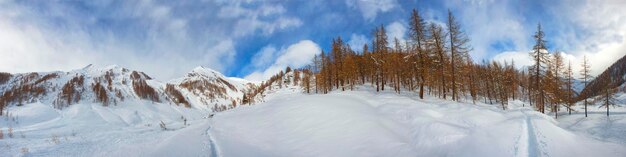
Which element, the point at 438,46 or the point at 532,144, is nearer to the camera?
the point at 532,144

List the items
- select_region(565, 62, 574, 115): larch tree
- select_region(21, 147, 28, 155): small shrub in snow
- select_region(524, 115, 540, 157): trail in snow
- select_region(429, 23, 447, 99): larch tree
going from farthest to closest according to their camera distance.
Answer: select_region(565, 62, 574, 115): larch tree, select_region(429, 23, 447, 99): larch tree, select_region(21, 147, 28, 155): small shrub in snow, select_region(524, 115, 540, 157): trail in snow

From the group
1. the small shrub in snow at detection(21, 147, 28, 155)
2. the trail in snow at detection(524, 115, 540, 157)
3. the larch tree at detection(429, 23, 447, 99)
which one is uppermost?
the larch tree at detection(429, 23, 447, 99)

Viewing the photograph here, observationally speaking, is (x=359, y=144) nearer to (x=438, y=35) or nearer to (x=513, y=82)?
(x=438, y=35)

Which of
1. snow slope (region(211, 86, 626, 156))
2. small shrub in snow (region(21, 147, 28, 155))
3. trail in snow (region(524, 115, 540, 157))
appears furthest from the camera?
small shrub in snow (region(21, 147, 28, 155))

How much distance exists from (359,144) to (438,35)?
2707 cm

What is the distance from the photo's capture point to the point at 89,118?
86.9 metres

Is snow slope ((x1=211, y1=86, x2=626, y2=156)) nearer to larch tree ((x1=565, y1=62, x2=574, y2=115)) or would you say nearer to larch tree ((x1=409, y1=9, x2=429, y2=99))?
larch tree ((x1=409, y1=9, x2=429, y2=99))

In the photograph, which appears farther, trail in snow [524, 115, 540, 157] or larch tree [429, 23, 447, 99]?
larch tree [429, 23, 447, 99]

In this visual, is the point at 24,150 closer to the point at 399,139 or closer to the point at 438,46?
the point at 399,139

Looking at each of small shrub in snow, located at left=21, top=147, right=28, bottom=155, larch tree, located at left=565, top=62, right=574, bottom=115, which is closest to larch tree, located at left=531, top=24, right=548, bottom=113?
larch tree, located at left=565, top=62, right=574, bottom=115

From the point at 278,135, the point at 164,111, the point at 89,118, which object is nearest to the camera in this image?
the point at 278,135

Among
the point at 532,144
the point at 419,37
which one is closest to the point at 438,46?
the point at 419,37

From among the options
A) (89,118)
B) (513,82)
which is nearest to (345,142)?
(513,82)

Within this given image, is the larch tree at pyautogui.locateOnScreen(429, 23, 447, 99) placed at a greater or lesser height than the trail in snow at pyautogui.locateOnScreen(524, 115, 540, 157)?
greater
